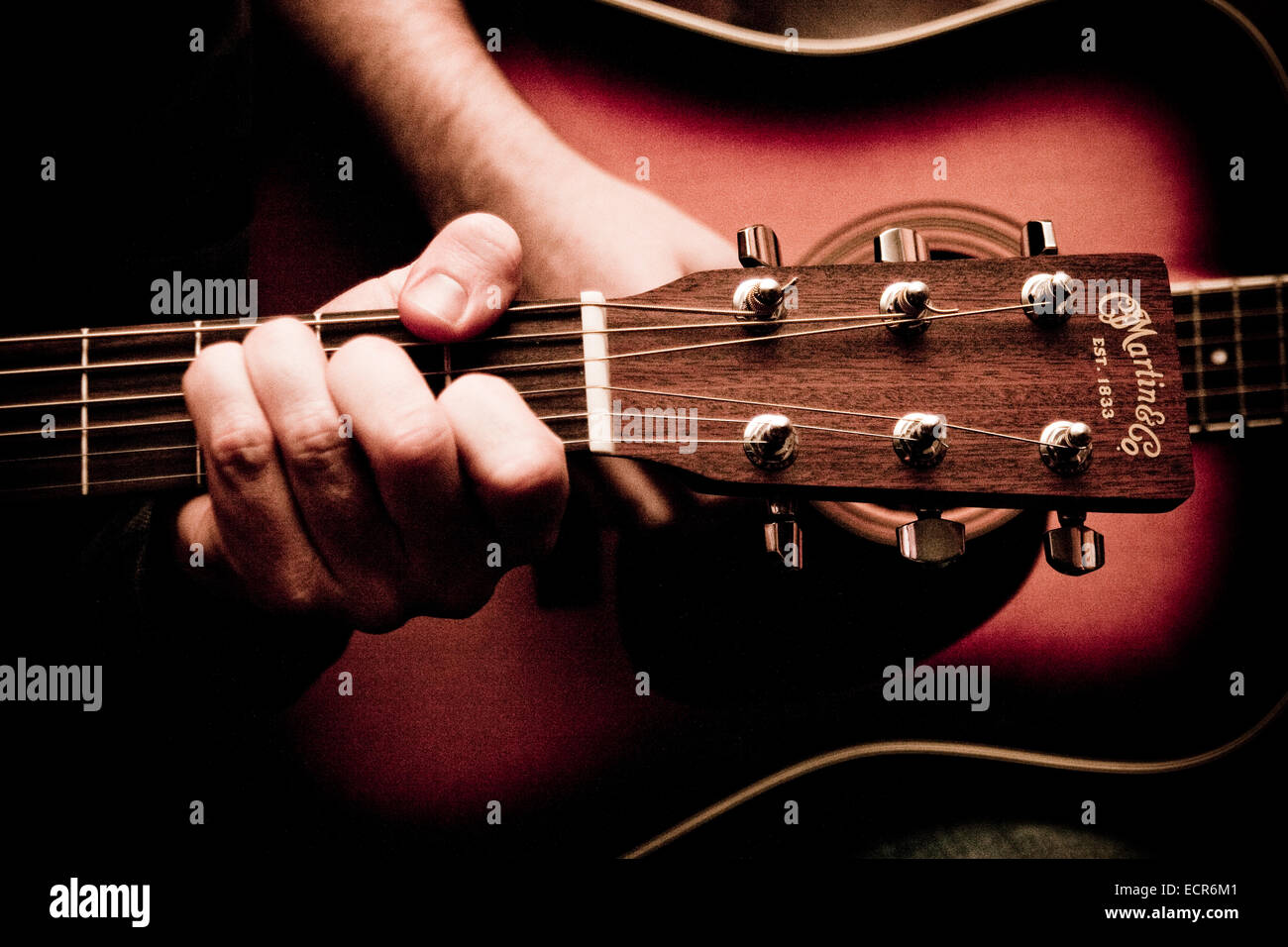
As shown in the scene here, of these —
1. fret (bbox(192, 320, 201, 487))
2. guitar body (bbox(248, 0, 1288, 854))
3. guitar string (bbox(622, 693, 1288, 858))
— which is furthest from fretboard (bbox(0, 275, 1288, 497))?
guitar string (bbox(622, 693, 1288, 858))

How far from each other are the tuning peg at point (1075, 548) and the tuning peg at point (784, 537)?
0.16 meters

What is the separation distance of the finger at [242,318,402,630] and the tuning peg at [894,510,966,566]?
0.35m

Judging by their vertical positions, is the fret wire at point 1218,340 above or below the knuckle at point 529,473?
above

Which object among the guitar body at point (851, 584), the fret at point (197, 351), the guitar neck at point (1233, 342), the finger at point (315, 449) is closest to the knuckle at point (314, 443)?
the finger at point (315, 449)

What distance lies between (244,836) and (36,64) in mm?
849

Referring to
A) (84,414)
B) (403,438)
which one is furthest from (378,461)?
(84,414)

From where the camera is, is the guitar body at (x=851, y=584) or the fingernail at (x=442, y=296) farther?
the guitar body at (x=851, y=584)

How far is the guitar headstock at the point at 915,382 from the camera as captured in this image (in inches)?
18.4

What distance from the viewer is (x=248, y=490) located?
1.52ft

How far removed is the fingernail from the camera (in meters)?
0.46

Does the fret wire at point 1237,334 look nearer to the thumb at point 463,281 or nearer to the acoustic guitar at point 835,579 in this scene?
the acoustic guitar at point 835,579

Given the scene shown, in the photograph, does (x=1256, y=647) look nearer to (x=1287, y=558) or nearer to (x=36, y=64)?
(x=1287, y=558)
